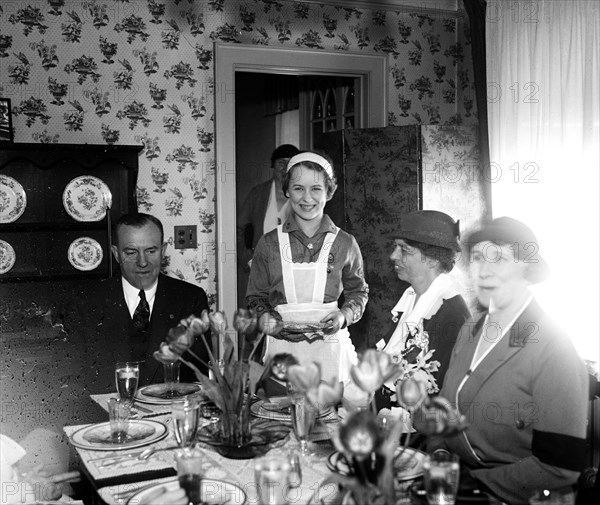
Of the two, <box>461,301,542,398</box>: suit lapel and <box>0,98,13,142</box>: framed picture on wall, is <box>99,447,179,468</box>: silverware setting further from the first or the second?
<box>0,98,13,142</box>: framed picture on wall

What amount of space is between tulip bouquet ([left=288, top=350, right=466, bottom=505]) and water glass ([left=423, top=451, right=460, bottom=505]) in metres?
0.06

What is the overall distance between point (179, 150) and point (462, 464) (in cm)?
262

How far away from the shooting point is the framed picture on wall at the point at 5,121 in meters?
3.51

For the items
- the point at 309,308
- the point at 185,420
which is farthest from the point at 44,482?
the point at 309,308

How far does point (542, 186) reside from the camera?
3.48 metres

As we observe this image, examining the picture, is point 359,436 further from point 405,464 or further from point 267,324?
point 267,324

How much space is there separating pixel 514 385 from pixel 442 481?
0.73 meters

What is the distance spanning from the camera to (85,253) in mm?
3656

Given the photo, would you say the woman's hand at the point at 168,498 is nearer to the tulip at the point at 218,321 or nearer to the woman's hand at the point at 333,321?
the tulip at the point at 218,321

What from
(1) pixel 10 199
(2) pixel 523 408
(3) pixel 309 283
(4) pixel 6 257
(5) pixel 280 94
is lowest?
(2) pixel 523 408

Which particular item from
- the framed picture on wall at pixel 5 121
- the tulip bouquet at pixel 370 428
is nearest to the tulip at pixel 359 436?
the tulip bouquet at pixel 370 428

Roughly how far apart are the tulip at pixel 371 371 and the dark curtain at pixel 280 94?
186 inches

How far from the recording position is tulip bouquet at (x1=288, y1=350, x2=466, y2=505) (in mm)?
1157

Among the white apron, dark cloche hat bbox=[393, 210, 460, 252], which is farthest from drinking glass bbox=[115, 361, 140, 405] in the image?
the white apron
